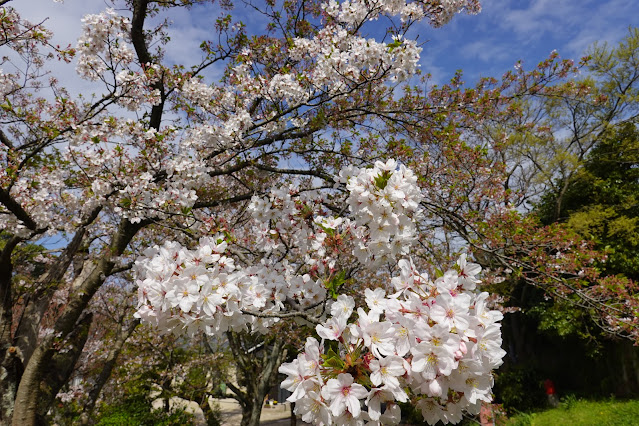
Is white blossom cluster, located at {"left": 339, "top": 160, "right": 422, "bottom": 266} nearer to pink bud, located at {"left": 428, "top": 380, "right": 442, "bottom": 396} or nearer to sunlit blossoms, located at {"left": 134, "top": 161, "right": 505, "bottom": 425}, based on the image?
sunlit blossoms, located at {"left": 134, "top": 161, "right": 505, "bottom": 425}

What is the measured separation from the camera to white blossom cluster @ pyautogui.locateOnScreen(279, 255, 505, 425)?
3.67 ft

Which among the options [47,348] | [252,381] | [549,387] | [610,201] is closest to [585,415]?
[549,387]

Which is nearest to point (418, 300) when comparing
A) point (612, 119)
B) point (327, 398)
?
point (327, 398)

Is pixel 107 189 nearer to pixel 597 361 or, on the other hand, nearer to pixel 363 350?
pixel 363 350

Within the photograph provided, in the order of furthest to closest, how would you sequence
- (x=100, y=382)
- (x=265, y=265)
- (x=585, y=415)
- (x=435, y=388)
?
(x=585, y=415), (x=100, y=382), (x=265, y=265), (x=435, y=388)

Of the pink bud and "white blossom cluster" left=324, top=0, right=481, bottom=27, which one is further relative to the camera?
"white blossom cluster" left=324, top=0, right=481, bottom=27

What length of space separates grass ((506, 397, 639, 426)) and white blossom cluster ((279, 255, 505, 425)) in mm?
7530

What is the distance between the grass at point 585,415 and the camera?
283 inches

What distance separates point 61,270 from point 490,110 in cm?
624

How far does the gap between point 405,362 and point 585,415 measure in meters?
10.0

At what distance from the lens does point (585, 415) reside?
816 cm

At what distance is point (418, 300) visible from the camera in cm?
122

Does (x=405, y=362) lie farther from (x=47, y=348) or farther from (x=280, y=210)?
(x=47, y=348)

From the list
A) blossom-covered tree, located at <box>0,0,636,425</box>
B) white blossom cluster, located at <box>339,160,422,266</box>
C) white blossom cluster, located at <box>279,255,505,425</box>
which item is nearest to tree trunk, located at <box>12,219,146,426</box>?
blossom-covered tree, located at <box>0,0,636,425</box>
